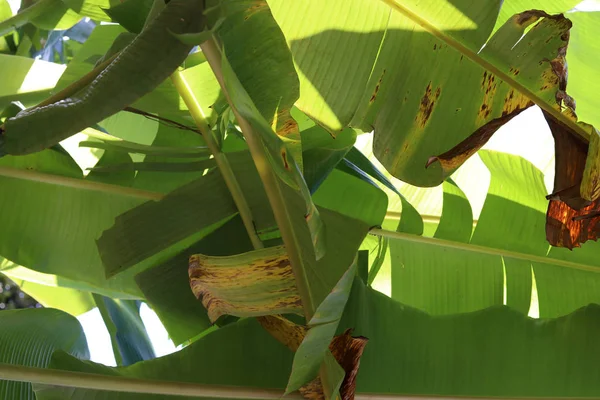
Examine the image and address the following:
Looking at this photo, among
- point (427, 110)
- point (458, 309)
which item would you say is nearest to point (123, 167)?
point (427, 110)

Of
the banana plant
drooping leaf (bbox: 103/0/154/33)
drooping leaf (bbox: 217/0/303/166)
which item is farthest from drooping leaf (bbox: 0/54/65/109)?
drooping leaf (bbox: 217/0/303/166)

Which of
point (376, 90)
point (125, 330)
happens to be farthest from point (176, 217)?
point (125, 330)

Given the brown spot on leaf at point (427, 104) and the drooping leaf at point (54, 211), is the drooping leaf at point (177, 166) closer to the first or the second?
the drooping leaf at point (54, 211)

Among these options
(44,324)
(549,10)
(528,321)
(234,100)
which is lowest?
(44,324)

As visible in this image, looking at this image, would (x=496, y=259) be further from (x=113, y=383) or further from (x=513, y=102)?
(x=113, y=383)

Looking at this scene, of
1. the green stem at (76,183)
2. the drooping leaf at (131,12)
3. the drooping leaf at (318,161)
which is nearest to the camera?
the drooping leaf at (131,12)

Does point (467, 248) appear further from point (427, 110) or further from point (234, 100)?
point (234, 100)

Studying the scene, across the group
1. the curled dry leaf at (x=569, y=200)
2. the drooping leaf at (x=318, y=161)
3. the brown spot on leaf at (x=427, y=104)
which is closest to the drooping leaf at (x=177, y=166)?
the drooping leaf at (x=318, y=161)
